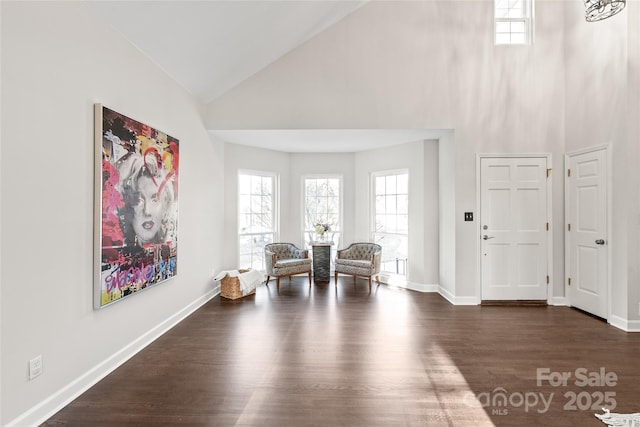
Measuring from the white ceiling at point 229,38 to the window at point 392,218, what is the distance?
0.75 m

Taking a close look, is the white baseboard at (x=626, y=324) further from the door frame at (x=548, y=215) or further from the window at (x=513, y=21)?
the window at (x=513, y=21)

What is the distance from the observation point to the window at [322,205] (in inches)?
248

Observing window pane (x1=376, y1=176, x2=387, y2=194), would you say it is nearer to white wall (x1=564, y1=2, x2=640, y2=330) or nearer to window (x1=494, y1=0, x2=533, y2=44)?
window (x1=494, y1=0, x2=533, y2=44)

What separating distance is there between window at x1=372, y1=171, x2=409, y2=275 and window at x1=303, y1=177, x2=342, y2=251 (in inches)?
28.9

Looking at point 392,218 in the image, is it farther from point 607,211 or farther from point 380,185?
point 607,211

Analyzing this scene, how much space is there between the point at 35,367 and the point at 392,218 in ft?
16.3

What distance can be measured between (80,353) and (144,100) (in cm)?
222

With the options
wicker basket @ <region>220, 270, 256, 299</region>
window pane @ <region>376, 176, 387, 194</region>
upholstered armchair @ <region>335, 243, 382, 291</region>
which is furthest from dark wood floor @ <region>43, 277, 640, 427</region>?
window pane @ <region>376, 176, 387, 194</region>

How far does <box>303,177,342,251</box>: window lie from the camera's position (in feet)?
20.7

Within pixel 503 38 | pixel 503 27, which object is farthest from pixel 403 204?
pixel 503 27

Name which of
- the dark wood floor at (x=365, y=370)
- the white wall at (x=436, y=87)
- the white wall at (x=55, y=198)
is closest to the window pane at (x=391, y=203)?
the white wall at (x=436, y=87)

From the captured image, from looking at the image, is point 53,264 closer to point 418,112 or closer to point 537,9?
point 418,112

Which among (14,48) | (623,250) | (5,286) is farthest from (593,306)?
(14,48)

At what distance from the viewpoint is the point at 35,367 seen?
198 cm
